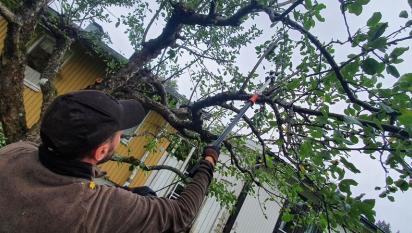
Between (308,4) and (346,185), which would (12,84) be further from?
(346,185)

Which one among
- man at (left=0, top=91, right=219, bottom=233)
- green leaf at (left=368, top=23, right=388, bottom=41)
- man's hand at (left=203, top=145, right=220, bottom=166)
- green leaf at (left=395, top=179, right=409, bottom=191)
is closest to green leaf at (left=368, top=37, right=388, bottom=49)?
green leaf at (left=368, top=23, right=388, bottom=41)

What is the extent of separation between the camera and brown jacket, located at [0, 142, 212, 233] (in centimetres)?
171

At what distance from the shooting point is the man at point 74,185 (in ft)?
5.64

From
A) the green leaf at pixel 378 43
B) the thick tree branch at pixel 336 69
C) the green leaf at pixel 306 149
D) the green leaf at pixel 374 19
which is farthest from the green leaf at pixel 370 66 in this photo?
the green leaf at pixel 306 149

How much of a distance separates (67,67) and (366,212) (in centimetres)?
1101

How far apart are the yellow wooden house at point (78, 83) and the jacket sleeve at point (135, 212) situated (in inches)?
356

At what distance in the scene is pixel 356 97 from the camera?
132 inches

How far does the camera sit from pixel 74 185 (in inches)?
70.8

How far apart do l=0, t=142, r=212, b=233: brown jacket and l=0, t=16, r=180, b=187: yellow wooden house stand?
910 centimetres

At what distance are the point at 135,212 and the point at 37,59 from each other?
1131cm

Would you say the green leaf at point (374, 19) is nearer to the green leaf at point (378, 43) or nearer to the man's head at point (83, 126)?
the green leaf at point (378, 43)

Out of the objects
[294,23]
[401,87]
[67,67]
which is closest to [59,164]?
[401,87]

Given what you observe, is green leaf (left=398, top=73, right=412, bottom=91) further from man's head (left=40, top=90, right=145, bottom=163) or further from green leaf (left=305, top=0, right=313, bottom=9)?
man's head (left=40, top=90, right=145, bottom=163)

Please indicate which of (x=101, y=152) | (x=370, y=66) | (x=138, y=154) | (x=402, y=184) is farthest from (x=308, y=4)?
(x=138, y=154)
